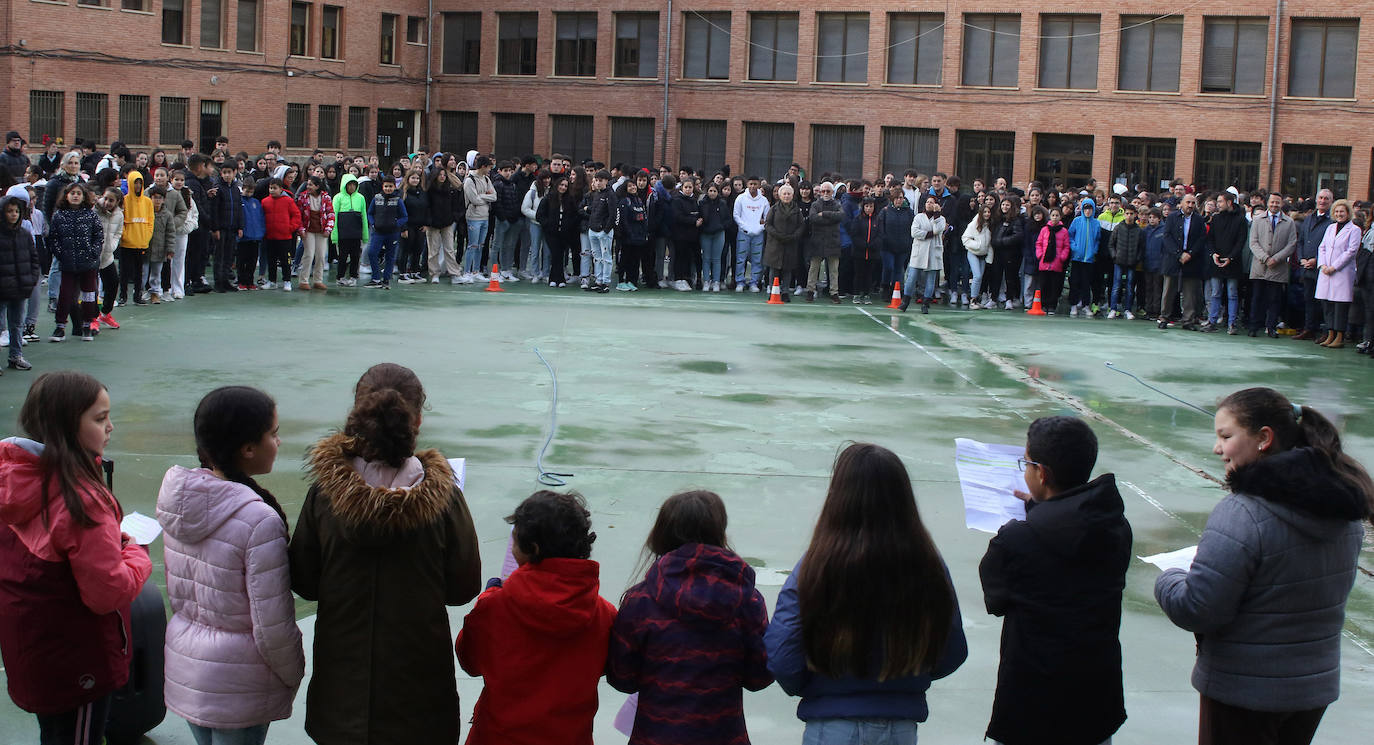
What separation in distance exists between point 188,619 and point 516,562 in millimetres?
972

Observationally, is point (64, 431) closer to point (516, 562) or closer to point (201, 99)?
point (516, 562)

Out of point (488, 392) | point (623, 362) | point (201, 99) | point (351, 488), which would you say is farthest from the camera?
point (201, 99)

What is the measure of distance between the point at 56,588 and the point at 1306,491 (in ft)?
11.8

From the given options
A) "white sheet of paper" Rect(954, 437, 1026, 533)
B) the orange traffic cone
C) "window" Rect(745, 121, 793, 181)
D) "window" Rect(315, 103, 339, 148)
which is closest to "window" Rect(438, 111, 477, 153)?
"window" Rect(315, 103, 339, 148)

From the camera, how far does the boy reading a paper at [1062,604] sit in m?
4.13

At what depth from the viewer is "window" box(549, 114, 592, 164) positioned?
4847cm

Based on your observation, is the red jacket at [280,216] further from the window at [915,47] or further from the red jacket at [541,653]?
the window at [915,47]

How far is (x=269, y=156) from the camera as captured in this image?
22922 mm

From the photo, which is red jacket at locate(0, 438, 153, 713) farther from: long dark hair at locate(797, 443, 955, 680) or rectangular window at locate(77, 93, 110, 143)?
rectangular window at locate(77, 93, 110, 143)

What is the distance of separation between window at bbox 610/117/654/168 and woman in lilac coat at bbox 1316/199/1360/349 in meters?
30.7

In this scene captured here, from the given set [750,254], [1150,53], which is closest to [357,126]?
[1150,53]

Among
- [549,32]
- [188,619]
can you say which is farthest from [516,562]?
[549,32]

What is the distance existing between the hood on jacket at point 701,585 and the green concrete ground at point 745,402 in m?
1.76

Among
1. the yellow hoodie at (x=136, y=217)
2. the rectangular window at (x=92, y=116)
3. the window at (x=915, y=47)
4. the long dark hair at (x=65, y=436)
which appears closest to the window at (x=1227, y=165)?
the window at (x=915, y=47)
